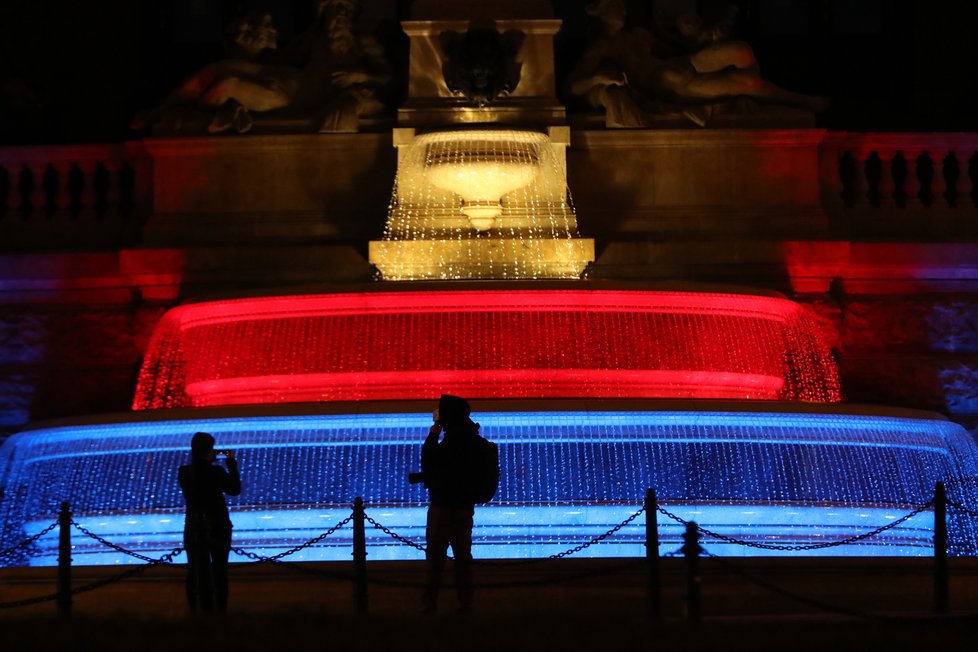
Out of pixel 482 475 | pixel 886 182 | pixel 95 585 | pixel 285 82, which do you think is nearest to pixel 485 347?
pixel 285 82

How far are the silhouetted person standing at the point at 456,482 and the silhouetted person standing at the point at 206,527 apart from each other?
46.9 inches

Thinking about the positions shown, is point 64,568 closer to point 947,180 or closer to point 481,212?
point 481,212

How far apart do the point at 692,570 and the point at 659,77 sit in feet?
32.5

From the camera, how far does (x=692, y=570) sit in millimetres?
11617

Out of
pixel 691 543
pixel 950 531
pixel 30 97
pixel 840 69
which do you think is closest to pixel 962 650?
pixel 691 543

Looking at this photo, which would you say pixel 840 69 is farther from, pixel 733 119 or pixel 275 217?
pixel 275 217

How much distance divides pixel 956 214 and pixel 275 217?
6509 mm

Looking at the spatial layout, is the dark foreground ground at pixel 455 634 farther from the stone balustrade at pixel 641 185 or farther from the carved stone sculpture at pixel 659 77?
the carved stone sculpture at pixel 659 77

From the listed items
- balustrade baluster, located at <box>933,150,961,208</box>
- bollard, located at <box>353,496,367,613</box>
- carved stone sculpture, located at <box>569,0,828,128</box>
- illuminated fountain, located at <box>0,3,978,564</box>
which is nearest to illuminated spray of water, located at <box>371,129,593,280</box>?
illuminated fountain, located at <box>0,3,978,564</box>

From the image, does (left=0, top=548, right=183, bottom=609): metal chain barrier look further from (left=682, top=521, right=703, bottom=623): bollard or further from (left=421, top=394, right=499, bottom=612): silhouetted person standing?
(left=682, top=521, right=703, bottom=623): bollard

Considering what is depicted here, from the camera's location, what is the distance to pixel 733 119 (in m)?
20.6

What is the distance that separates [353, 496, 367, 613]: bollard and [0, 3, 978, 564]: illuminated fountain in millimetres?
2067

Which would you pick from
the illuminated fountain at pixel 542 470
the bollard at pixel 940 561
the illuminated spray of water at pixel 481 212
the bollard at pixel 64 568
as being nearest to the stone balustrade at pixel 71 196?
the illuminated spray of water at pixel 481 212

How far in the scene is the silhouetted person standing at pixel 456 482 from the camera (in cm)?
1241
